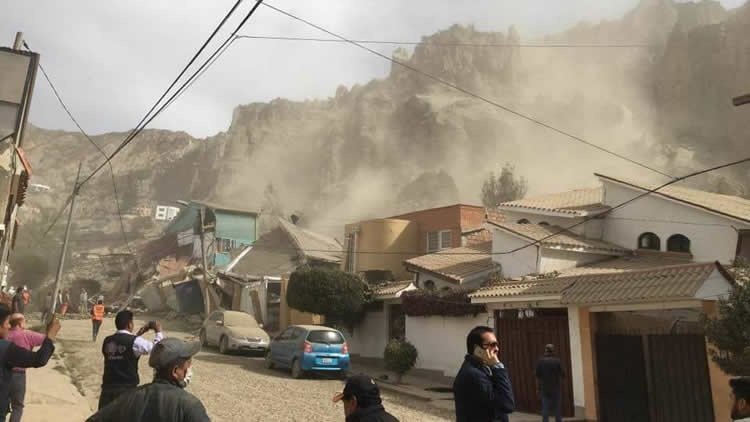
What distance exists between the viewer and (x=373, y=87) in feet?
400

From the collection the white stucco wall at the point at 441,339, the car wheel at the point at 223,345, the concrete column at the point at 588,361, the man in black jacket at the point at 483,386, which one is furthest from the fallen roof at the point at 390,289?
the man in black jacket at the point at 483,386

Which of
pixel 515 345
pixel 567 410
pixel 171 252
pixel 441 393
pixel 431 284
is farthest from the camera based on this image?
pixel 171 252

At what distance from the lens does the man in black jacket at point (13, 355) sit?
4688 mm

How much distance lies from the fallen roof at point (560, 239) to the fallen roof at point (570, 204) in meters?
1.33

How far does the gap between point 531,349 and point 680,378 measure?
385 cm

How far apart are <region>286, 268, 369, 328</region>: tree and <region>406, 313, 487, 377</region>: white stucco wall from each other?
2.86 metres

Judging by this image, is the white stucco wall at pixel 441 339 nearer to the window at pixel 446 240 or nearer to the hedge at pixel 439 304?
the hedge at pixel 439 304

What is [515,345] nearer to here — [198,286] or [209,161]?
[198,286]

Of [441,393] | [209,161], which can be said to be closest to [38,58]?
[441,393]

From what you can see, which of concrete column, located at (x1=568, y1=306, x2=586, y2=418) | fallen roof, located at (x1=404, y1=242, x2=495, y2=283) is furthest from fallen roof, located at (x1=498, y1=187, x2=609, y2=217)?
concrete column, located at (x1=568, y1=306, x2=586, y2=418)

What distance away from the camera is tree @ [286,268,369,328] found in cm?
2083

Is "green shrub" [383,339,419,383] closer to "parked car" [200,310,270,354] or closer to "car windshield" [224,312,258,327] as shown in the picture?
"parked car" [200,310,270,354]

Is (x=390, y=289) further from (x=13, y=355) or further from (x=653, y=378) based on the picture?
(x=13, y=355)

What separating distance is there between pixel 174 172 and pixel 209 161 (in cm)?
737
